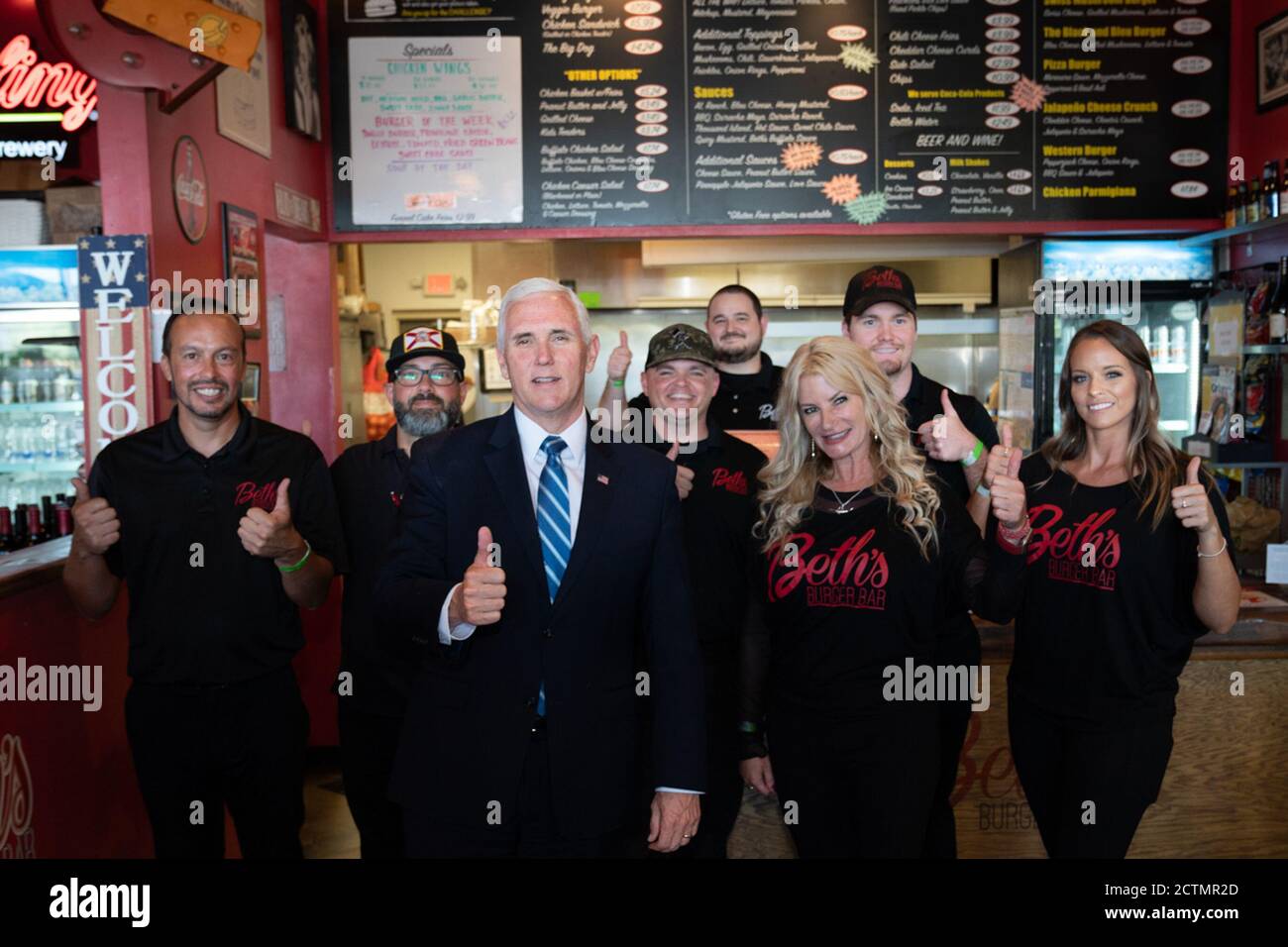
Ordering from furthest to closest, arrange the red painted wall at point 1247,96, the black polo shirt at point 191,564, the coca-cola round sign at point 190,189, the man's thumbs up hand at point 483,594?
the red painted wall at point 1247,96 < the coca-cola round sign at point 190,189 < the black polo shirt at point 191,564 < the man's thumbs up hand at point 483,594

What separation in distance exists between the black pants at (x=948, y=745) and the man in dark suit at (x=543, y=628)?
755 mm

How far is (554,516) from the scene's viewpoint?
196cm

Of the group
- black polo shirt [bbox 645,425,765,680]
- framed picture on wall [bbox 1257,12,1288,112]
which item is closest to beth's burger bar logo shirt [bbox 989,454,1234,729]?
black polo shirt [bbox 645,425,765,680]

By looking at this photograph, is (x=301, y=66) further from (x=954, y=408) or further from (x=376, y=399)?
(x=954, y=408)

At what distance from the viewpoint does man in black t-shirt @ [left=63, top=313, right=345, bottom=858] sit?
251 centimetres

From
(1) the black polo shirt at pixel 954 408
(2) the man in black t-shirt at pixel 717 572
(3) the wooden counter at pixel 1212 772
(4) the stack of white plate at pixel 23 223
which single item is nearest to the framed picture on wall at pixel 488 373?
(4) the stack of white plate at pixel 23 223

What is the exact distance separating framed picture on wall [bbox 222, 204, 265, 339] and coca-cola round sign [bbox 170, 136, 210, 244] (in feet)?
0.52

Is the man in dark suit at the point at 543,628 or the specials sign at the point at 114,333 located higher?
the specials sign at the point at 114,333

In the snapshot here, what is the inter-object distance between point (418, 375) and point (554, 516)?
1258 millimetres

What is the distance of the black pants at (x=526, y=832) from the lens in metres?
1.87

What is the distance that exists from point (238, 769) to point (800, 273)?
4.12 meters
